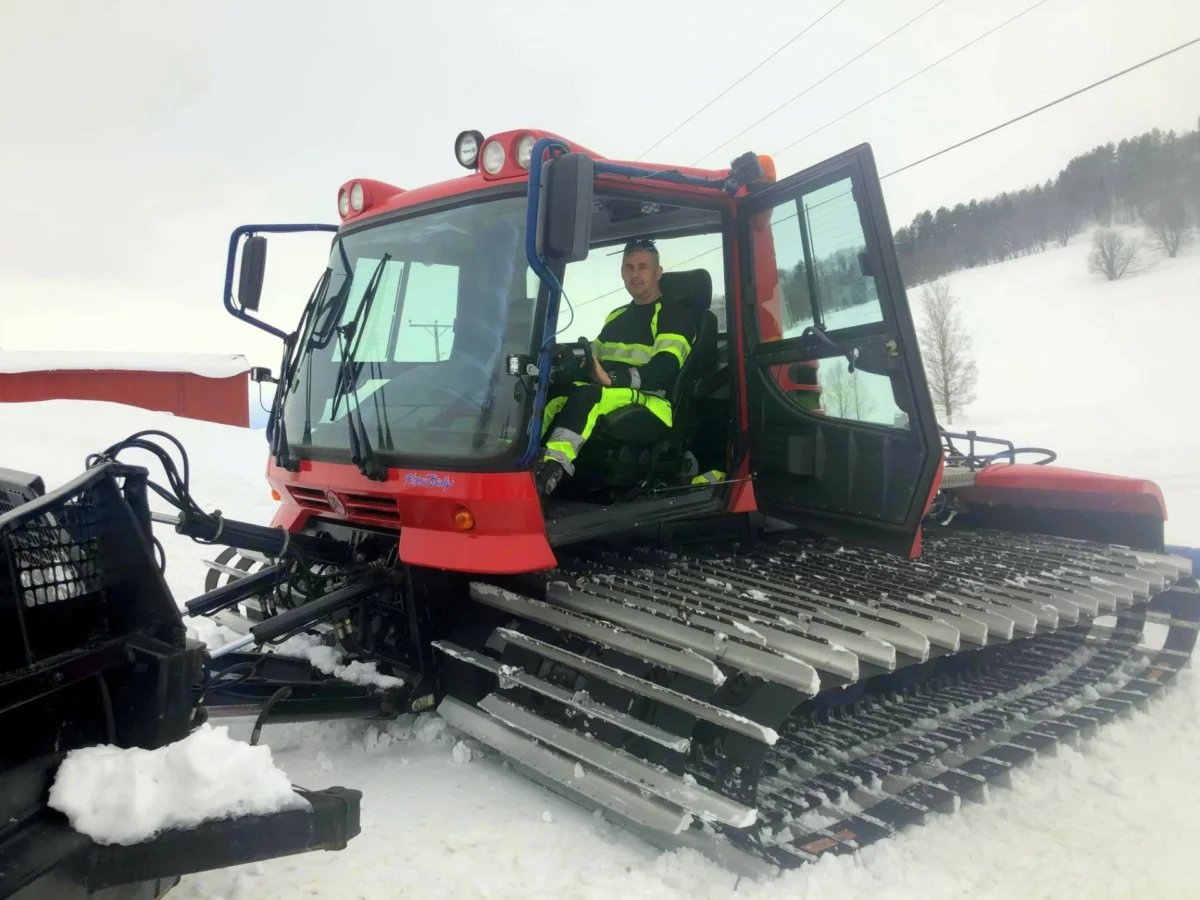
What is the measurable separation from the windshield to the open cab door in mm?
1254

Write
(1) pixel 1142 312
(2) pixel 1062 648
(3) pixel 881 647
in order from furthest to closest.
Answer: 1. (1) pixel 1142 312
2. (2) pixel 1062 648
3. (3) pixel 881 647

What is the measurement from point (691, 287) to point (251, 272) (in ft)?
6.80

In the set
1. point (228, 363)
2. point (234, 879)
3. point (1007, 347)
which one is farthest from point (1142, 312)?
point (234, 879)

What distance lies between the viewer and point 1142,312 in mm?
30812

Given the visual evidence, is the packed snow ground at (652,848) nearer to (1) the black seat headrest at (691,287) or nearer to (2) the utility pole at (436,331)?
(2) the utility pole at (436,331)

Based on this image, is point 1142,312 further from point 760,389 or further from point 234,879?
point 234,879

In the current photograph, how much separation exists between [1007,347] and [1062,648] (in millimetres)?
30348

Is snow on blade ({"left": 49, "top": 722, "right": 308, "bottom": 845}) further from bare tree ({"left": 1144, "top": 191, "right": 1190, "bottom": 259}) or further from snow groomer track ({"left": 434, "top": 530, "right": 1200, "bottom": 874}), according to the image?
bare tree ({"left": 1144, "top": 191, "right": 1190, "bottom": 259})

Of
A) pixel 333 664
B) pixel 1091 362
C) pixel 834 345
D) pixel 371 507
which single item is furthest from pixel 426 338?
pixel 1091 362

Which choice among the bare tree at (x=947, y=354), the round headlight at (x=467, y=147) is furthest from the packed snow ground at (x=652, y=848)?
the bare tree at (x=947, y=354)

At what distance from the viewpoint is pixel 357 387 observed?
346cm

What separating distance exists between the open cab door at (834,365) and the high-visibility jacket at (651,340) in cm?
35

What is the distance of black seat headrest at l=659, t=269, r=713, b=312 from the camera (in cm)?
402

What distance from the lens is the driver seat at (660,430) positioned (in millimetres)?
3561
